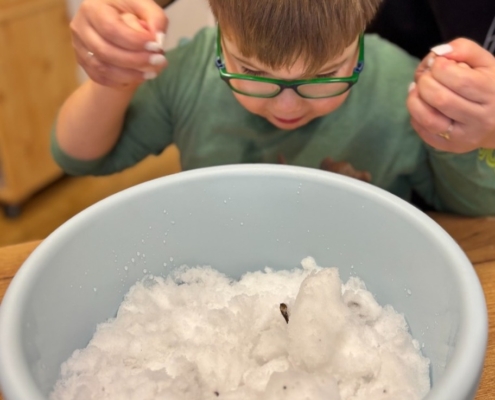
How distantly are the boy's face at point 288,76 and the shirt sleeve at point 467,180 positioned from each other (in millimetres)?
192

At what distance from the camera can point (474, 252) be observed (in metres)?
0.67

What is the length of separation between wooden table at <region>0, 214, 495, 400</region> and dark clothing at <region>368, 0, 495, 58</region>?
1.12 feet

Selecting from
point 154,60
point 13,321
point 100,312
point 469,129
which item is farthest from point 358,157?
point 13,321

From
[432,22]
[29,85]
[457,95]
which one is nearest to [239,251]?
[457,95]

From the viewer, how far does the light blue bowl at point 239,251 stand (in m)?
0.44

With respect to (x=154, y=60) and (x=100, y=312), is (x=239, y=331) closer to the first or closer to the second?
(x=100, y=312)

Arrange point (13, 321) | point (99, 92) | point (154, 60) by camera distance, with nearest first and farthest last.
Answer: point (13, 321), point (154, 60), point (99, 92)

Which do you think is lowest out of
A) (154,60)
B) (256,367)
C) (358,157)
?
(358,157)

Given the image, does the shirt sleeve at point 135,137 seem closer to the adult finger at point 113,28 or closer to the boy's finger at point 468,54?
the adult finger at point 113,28

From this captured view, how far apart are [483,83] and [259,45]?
0.24 meters

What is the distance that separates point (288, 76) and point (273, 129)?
0.24 m

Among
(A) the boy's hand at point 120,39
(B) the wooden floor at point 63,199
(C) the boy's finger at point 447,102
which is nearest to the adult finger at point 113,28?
(A) the boy's hand at point 120,39

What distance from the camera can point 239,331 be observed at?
537 mm

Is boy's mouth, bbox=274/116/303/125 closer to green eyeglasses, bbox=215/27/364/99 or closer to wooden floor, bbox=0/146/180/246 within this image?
green eyeglasses, bbox=215/27/364/99
